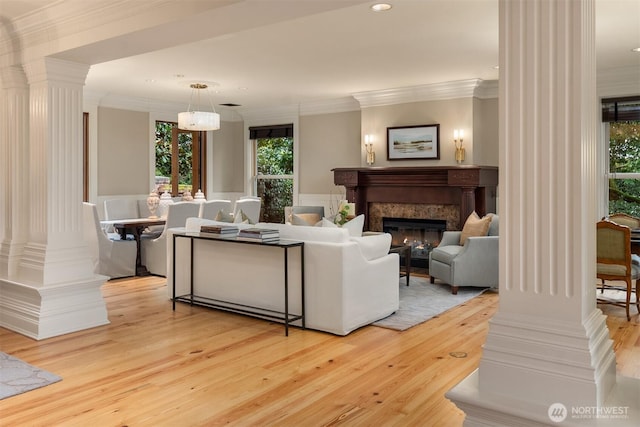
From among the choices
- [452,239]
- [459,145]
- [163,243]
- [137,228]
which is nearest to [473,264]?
[452,239]

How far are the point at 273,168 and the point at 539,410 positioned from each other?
8.53 meters

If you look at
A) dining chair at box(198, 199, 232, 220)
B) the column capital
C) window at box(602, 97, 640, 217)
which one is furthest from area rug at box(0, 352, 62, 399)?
window at box(602, 97, 640, 217)

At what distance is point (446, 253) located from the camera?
5.83 m

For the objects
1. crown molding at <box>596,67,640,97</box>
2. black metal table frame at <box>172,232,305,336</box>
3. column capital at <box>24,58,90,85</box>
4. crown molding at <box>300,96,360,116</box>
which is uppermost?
crown molding at <box>300,96,360,116</box>

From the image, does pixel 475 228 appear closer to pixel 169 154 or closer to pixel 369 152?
pixel 369 152

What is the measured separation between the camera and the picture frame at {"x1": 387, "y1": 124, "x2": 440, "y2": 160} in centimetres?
766

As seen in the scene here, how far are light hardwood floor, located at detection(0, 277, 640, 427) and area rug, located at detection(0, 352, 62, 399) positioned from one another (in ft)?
0.21

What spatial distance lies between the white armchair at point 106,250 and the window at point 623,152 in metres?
6.10

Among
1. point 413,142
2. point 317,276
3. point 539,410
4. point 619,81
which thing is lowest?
point 539,410

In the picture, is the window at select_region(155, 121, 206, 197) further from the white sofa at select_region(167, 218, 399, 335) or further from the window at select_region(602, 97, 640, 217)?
the window at select_region(602, 97, 640, 217)

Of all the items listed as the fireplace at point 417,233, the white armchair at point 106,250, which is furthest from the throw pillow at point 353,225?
the fireplace at point 417,233

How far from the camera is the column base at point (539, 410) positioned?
1699 mm

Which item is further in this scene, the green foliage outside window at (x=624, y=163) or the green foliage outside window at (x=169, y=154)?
the green foliage outside window at (x=169, y=154)

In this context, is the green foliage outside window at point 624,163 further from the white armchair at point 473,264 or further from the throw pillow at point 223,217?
the throw pillow at point 223,217
